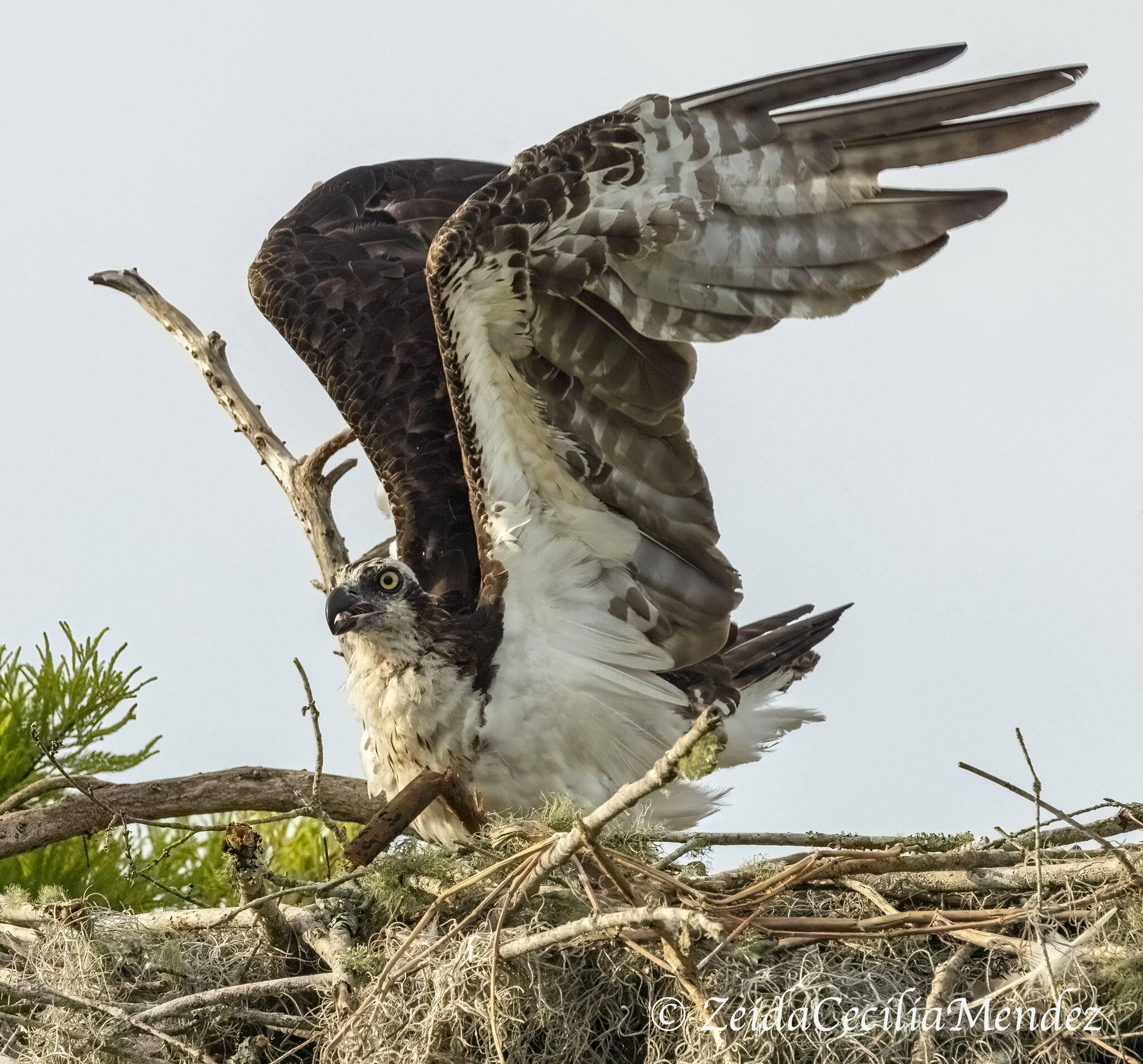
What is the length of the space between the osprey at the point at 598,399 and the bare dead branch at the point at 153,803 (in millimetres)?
348

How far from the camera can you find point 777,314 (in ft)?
14.6

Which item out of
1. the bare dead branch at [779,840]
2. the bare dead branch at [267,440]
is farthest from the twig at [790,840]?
the bare dead branch at [267,440]


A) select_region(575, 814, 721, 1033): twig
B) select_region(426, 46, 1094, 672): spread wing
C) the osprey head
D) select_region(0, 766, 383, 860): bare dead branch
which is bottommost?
select_region(575, 814, 721, 1033): twig

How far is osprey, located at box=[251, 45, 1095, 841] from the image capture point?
429 cm

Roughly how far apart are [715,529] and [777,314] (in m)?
0.89

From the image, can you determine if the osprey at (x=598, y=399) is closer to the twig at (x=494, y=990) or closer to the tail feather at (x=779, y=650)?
the tail feather at (x=779, y=650)

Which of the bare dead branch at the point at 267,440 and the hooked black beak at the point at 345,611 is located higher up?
the bare dead branch at the point at 267,440

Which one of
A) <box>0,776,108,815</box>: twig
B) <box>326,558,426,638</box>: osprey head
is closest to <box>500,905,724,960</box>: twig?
<box>326,558,426,638</box>: osprey head

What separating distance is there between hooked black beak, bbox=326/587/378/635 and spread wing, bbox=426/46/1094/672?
18.0 inches

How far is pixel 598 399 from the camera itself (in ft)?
15.5

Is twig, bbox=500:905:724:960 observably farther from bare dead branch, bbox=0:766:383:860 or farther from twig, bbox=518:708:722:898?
bare dead branch, bbox=0:766:383:860

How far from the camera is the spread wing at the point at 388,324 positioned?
539 cm

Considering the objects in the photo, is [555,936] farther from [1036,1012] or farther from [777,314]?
[777,314]

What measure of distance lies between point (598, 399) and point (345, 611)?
109 centimetres
